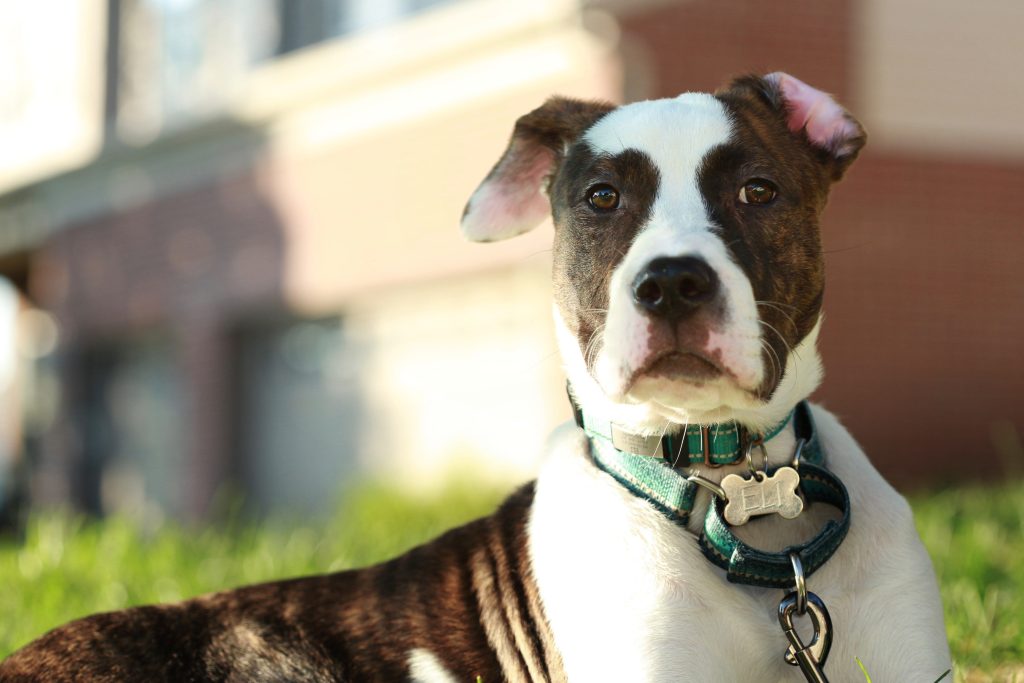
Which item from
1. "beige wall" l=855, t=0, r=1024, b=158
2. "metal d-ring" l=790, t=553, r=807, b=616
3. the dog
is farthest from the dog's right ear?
"beige wall" l=855, t=0, r=1024, b=158

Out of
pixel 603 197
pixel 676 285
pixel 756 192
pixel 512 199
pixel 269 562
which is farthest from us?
pixel 269 562

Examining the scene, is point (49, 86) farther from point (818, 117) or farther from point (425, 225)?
point (818, 117)

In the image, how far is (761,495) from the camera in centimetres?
288

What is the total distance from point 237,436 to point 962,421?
24.0 feet

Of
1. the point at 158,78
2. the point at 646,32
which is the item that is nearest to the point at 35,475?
the point at 158,78

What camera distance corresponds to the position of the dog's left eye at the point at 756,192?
9.87 ft

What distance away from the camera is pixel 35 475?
54.8 ft

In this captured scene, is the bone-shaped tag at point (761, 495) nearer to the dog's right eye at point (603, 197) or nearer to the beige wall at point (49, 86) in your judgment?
the dog's right eye at point (603, 197)

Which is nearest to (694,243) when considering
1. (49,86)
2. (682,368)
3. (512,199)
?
(682,368)

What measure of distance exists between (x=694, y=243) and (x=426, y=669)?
119 cm

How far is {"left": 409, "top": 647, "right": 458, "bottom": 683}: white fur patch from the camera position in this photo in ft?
9.93

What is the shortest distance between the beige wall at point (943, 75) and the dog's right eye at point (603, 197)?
9055 millimetres

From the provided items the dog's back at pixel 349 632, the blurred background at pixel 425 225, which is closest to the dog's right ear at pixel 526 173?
the dog's back at pixel 349 632

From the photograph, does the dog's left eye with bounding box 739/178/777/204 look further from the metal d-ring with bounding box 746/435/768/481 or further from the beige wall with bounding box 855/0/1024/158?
the beige wall with bounding box 855/0/1024/158
